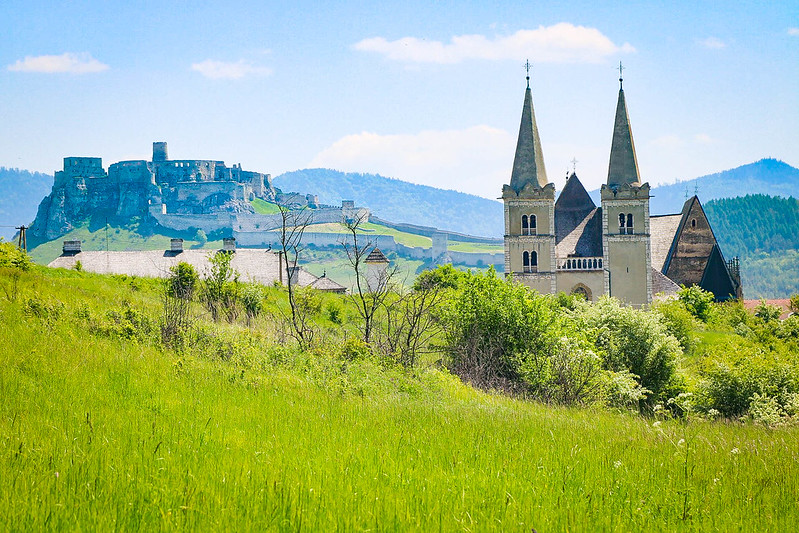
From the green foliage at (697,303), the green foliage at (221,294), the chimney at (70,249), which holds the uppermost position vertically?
the chimney at (70,249)

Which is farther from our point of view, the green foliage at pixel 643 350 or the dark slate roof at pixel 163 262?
the dark slate roof at pixel 163 262

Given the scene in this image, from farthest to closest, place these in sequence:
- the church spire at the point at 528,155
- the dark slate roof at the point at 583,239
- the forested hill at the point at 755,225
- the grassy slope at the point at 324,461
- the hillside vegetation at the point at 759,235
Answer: the forested hill at the point at 755,225 < the hillside vegetation at the point at 759,235 < the dark slate roof at the point at 583,239 < the church spire at the point at 528,155 < the grassy slope at the point at 324,461

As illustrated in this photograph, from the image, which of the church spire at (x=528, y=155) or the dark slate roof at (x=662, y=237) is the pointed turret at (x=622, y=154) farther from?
the dark slate roof at (x=662, y=237)

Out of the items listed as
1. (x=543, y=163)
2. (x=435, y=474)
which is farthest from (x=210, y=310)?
(x=543, y=163)

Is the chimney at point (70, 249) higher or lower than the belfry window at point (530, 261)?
higher

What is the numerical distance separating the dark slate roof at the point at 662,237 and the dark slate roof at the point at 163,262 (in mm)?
31595

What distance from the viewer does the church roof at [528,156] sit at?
4772cm

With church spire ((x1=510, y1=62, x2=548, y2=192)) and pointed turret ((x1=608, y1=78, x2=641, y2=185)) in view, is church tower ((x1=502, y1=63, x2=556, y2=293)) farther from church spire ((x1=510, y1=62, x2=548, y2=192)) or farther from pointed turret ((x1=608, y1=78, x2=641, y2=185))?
pointed turret ((x1=608, y1=78, x2=641, y2=185))

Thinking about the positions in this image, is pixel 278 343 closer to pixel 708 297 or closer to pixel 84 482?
pixel 84 482

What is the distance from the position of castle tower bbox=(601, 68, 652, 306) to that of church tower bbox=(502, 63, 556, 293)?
4.16 meters

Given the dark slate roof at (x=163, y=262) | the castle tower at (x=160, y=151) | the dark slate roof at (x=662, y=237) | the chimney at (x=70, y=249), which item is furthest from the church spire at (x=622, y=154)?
the castle tower at (x=160, y=151)

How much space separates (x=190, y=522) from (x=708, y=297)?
4667 cm

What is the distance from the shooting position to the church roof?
157 ft

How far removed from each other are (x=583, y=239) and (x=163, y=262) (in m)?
29.3
